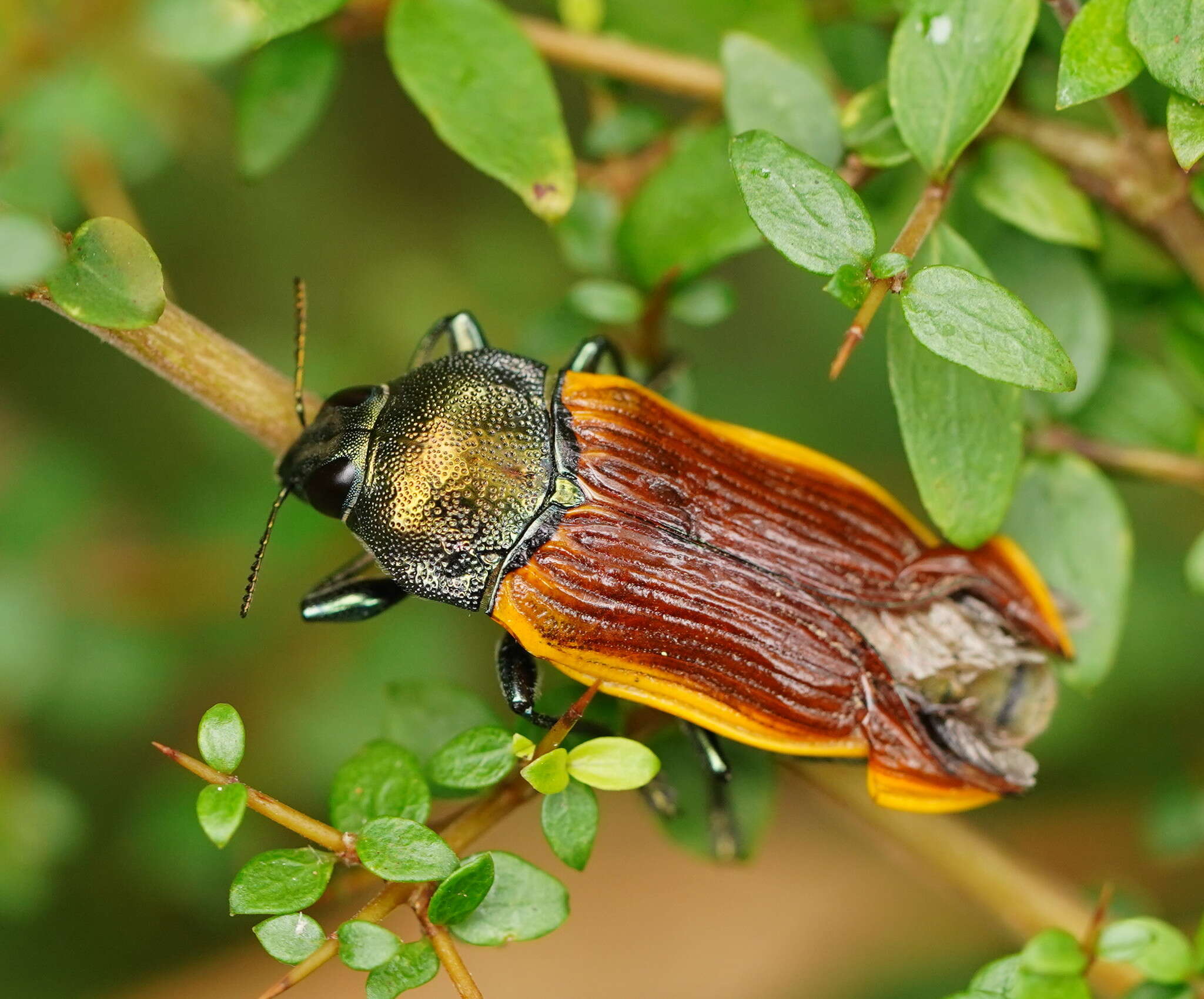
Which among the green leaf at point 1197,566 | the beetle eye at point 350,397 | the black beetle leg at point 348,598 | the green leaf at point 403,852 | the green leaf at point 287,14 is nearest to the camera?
the green leaf at point 403,852

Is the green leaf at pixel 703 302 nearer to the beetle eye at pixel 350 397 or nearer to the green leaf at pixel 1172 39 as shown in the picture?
the beetle eye at pixel 350 397

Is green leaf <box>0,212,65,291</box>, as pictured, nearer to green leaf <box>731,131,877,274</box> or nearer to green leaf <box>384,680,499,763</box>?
green leaf <box>384,680,499,763</box>

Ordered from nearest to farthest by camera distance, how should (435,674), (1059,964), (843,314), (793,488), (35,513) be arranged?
(1059,964), (793,488), (35,513), (435,674), (843,314)

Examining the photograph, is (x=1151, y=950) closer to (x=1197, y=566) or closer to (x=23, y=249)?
(x=1197, y=566)

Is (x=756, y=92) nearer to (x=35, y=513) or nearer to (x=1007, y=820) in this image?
(x=35, y=513)

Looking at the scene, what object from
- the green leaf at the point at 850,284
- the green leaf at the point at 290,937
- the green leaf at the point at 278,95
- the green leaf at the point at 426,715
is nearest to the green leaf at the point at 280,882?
the green leaf at the point at 290,937

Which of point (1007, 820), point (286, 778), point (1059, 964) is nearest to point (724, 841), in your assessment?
point (1059, 964)
